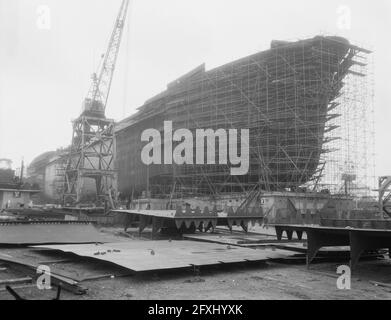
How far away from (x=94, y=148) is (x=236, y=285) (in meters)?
44.0

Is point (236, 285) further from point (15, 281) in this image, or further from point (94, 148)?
point (94, 148)

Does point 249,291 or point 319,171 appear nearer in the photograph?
point 249,291

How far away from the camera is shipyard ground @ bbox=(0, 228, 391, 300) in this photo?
656 centimetres

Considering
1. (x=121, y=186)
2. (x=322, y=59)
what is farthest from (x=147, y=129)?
(x=322, y=59)

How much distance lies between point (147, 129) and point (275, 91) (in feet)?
69.3

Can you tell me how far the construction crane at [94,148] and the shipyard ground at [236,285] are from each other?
123ft

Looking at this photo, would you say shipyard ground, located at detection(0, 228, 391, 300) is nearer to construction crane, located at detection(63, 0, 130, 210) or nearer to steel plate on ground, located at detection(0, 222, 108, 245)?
steel plate on ground, located at detection(0, 222, 108, 245)

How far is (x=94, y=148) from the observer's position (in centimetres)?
4950

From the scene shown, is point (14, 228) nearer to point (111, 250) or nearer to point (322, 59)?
point (111, 250)

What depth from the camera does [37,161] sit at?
309 feet

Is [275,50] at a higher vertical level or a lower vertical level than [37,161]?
higher

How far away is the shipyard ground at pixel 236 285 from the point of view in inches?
258

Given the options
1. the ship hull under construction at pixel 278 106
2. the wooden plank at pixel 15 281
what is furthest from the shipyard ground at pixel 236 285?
the ship hull under construction at pixel 278 106

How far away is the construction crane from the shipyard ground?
37640 millimetres
